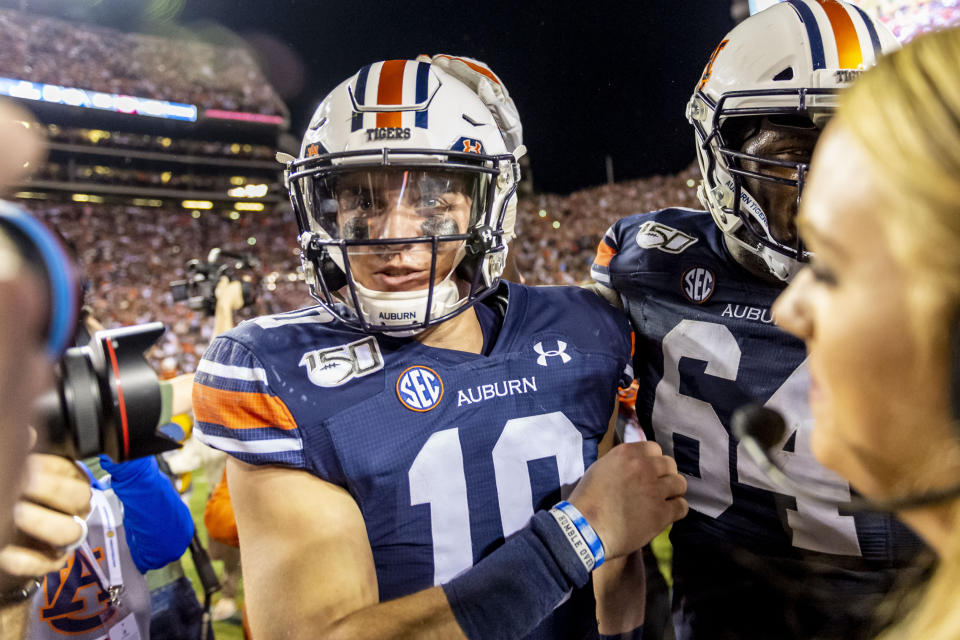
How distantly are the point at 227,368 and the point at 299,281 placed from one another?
12857mm

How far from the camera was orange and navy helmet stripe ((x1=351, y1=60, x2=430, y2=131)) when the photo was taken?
1272 mm

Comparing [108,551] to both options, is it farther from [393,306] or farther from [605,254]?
[605,254]

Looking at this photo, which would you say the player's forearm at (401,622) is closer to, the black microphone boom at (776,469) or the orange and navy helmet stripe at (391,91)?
the black microphone boom at (776,469)

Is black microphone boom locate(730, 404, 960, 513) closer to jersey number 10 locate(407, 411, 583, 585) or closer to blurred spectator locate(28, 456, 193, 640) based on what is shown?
Answer: jersey number 10 locate(407, 411, 583, 585)

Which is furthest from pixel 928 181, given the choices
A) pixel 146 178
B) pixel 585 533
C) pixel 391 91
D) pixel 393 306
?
pixel 146 178

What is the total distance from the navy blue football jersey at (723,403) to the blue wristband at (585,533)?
0.49 metres

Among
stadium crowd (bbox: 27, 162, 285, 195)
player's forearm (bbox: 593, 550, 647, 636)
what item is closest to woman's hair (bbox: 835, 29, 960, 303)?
player's forearm (bbox: 593, 550, 647, 636)

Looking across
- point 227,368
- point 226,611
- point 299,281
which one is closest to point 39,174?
point 299,281

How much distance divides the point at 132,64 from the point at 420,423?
1601 centimetres

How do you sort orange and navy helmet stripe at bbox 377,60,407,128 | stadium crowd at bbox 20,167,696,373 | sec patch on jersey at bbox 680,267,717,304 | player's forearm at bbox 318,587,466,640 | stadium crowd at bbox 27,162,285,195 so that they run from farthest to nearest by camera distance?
stadium crowd at bbox 27,162,285,195 < stadium crowd at bbox 20,167,696,373 < sec patch on jersey at bbox 680,267,717,304 < orange and navy helmet stripe at bbox 377,60,407,128 < player's forearm at bbox 318,587,466,640

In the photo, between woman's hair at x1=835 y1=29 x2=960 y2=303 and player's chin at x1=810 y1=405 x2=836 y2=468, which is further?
player's chin at x1=810 y1=405 x2=836 y2=468

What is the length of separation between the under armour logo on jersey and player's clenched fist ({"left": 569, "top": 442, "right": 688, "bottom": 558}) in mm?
Result: 237

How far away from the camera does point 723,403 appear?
4.45 ft

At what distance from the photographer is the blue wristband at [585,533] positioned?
1.01 meters
